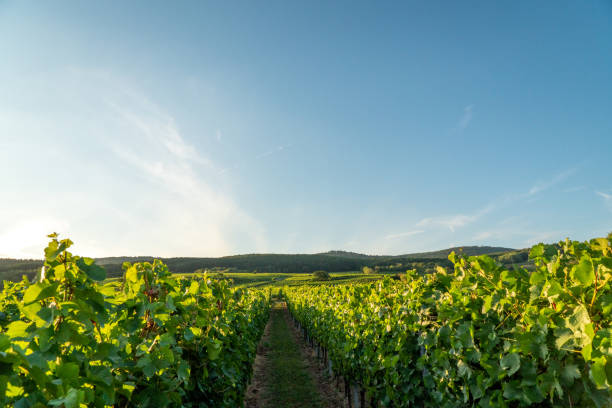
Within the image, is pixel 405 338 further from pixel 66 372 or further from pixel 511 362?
pixel 66 372

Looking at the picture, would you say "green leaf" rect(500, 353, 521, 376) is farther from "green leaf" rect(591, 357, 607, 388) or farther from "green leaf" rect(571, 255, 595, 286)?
"green leaf" rect(571, 255, 595, 286)

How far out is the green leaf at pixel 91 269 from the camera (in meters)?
1.71

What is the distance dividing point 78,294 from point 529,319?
3.10 metres

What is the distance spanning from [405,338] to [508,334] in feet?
5.84

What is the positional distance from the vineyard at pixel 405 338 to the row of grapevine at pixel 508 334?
1 cm

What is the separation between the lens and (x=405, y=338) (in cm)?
441

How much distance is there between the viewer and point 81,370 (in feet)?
5.90

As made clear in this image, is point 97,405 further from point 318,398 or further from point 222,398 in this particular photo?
point 318,398

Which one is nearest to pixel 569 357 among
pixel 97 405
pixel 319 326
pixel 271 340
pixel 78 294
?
pixel 97 405

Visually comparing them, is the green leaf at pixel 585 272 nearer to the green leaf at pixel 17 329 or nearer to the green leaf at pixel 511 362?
the green leaf at pixel 511 362

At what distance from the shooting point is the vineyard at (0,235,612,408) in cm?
159

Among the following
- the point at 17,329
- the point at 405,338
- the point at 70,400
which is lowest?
the point at 405,338

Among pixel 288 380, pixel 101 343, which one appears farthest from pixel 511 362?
pixel 288 380

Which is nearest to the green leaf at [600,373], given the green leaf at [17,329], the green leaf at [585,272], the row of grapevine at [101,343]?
the green leaf at [585,272]
